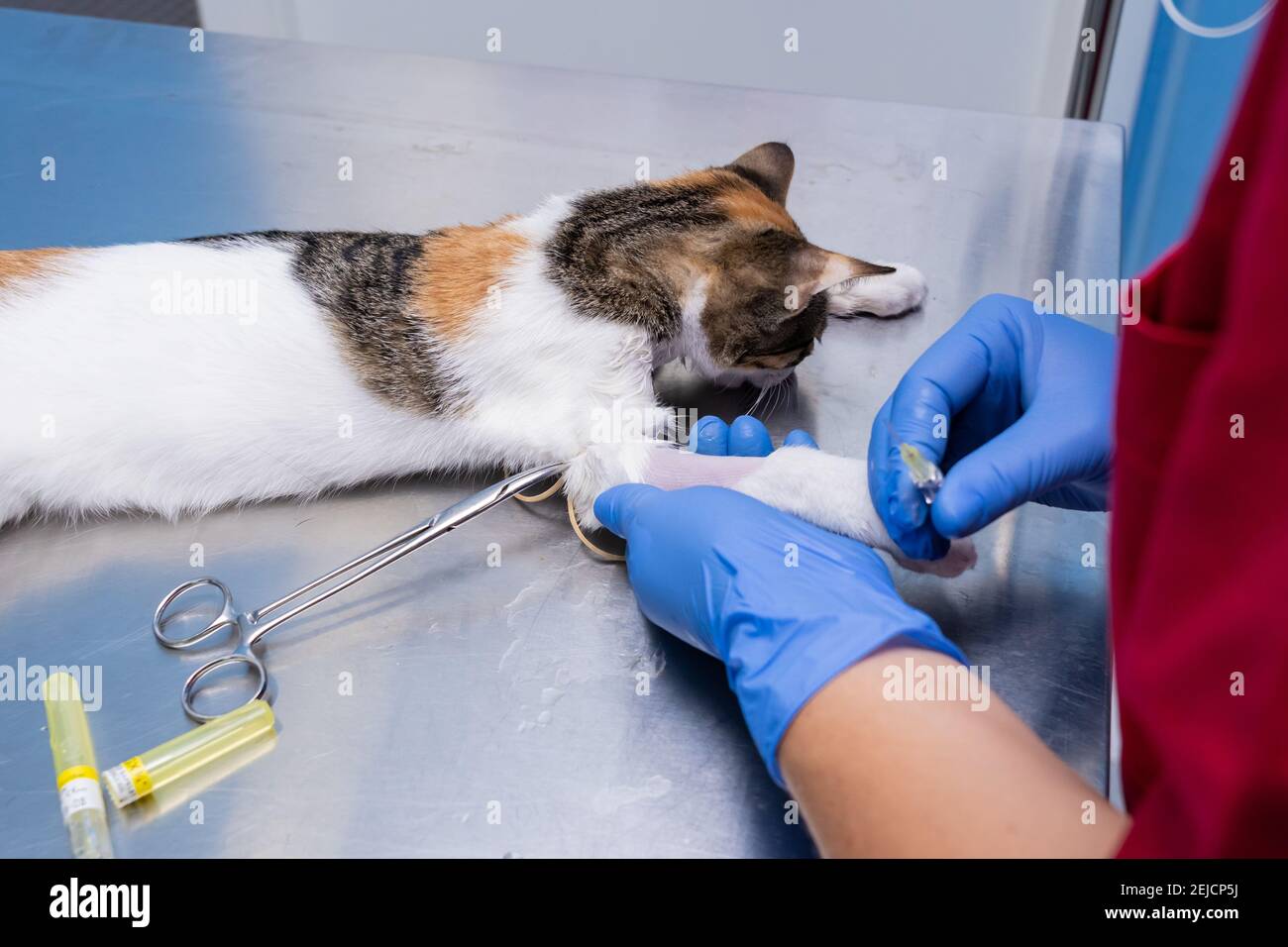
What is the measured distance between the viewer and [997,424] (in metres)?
1.22

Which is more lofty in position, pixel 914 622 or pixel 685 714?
pixel 914 622

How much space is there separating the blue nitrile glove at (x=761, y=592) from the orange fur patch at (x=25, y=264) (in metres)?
0.75

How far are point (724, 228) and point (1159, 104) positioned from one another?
1567 mm

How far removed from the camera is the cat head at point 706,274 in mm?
1296

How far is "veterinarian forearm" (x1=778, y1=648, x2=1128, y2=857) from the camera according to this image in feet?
2.18

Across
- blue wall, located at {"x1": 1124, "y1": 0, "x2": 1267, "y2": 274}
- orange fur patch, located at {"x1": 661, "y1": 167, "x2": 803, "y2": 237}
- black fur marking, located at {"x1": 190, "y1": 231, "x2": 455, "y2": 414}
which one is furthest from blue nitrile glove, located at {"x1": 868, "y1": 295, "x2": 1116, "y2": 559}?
blue wall, located at {"x1": 1124, "y1": 0, "x2": 1267, "y2": 274}

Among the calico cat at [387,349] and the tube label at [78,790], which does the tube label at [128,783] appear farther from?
the calico cat at [387,349]

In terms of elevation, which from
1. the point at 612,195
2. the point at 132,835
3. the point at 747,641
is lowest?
the point at 132,835

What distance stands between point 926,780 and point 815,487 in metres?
0.44

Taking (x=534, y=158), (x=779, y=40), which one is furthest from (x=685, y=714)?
(x=779, y=40)

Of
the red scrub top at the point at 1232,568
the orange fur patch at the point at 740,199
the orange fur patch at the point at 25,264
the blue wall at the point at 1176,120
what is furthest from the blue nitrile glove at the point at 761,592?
the blue wall at the point at 1176,120
